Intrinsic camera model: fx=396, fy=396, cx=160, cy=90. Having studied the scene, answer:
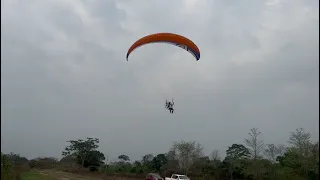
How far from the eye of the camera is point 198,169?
49156 mm

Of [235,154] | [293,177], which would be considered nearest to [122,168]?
[235,154]

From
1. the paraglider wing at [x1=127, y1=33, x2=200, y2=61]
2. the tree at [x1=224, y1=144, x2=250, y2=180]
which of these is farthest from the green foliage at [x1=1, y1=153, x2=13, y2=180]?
the tree at [x1=224, y1=144, x2=250, y2=180]

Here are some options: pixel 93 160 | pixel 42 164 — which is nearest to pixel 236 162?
pixel 93 160

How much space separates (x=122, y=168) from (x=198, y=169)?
35.1ft

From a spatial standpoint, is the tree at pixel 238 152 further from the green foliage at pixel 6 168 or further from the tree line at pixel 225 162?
the green foliage at pixel 6 168

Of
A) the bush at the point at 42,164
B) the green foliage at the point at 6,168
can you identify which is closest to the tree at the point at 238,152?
the bush at the point at 42,164

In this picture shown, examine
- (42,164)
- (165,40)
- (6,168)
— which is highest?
(165,40)

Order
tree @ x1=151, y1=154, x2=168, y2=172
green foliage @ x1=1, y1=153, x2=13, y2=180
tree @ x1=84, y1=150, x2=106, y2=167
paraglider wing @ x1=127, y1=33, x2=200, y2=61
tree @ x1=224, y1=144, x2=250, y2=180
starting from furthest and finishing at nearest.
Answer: tree @ x1=84, y1=150, x2=106, y2=167, tree @ x1=151, y1=154, x2=168, y2=172, tree @ x1=224, y1=144, x2=250, y2=180, paraglider wing @ x1=127, y1=33, x2=200, y2=61, green foliage @ x1=1, y1=153, x2=13, y2=180

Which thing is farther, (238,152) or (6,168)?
(238,152)

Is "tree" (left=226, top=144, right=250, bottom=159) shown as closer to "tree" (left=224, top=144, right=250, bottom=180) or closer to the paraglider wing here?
"tree" (left=224, top=144, right=250, bottom=180)

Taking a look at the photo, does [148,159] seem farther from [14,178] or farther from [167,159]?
[14,178]

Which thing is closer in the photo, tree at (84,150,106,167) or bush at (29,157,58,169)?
bush at (29,157,58,169)

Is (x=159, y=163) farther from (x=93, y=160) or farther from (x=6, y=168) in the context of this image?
(x=6, y=168)

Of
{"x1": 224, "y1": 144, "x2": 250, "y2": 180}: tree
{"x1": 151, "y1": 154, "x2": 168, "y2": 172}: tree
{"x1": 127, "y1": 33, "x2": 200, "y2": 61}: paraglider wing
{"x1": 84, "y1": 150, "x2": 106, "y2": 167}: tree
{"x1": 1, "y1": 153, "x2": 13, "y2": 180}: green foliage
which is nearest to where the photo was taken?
{"x1": 1, "y1": 153, "x2": 13, "y2": 180}: green foliage
